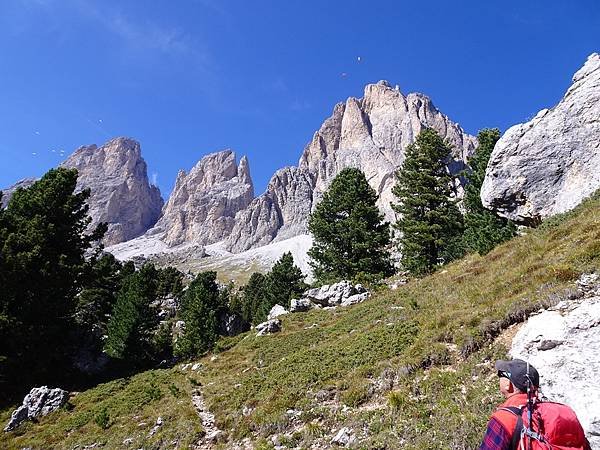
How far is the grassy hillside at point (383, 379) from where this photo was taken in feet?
31.4

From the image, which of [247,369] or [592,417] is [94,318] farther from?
[592,417]

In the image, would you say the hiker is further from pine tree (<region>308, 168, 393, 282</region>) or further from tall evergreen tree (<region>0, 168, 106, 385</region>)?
pine tree (<region>308, 168, 393, 282</region>)

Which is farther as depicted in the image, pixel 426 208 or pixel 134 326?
pixel 134 326

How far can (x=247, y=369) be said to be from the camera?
815 inches

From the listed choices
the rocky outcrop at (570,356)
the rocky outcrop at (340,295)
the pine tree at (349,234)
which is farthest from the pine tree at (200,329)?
the rocky outcrop at (570,356)

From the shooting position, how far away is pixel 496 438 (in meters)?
4.12

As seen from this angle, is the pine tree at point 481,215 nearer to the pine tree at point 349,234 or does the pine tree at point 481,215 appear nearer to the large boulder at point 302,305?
the pine tree at point 349,234

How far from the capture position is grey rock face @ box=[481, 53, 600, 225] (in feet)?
70.3

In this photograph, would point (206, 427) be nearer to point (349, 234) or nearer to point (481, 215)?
point (349, 234)

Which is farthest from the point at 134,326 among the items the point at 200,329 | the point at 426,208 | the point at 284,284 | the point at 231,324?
the point at 231,324

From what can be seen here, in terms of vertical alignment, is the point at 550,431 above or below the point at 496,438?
above

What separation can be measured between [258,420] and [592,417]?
946 centimetres

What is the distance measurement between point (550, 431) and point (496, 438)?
0.53 meters

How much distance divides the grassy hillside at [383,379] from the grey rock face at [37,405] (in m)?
0.77
